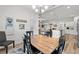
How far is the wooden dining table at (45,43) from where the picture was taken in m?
2.25

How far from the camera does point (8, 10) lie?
2.25 meters

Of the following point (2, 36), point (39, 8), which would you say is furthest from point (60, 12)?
point (2, 36)

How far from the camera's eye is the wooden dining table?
2.25 m

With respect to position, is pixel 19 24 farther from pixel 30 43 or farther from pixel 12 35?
pixel 30 43

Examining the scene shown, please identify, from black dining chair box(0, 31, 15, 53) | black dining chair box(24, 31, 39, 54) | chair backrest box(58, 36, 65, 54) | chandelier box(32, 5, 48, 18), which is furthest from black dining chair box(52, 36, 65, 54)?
black dining chair box(0, 31, 15, 53)

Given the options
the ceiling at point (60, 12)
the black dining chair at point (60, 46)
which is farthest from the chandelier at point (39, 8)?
the black dining chair at point (60, 46)

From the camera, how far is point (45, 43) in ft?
7.36

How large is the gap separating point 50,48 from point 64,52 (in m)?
0.30

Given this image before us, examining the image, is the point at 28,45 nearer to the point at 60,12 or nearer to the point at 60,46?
the point at 60,46

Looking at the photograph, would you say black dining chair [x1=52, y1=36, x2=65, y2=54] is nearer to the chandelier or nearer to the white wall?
the white wall

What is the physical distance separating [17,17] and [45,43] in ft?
2.62

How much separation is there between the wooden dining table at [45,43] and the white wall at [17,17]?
167mm

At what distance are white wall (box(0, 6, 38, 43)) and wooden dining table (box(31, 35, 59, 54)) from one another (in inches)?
6.6
